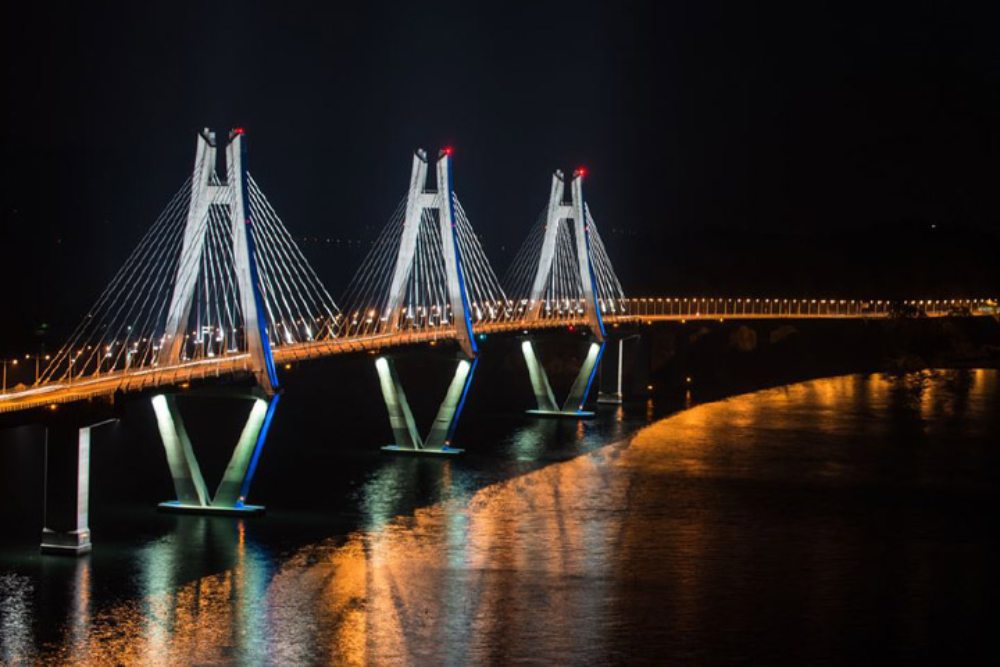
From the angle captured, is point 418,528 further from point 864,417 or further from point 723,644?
point 864,417

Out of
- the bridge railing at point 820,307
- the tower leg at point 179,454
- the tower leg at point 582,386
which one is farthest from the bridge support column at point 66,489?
the bridge railing at point 820,307

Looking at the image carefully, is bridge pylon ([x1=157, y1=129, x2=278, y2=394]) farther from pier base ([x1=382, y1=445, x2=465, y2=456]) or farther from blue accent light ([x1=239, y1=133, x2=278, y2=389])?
pier base ([x1=382, y1=445, x2=465, y2=456])

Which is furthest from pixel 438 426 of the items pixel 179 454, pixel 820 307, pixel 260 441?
pixel 820 307

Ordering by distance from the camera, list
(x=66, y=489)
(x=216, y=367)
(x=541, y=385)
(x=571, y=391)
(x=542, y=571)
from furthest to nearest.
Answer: (x=571, y=391) < (x=541, y=385) < (x=216, y=367) < (x=542, y=571) < (x=66, y=489)

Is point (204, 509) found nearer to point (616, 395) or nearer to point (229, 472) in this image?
point (229, 472)

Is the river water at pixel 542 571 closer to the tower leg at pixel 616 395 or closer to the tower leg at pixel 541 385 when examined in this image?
the tower leg at pixel 541 385

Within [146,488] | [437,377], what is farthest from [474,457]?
[437,377]
